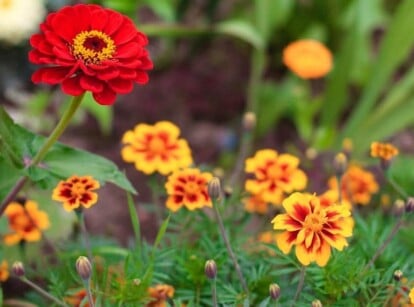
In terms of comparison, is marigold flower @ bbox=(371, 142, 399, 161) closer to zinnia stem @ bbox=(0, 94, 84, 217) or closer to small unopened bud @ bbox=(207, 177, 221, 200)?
small unopened bud @ bbox=(207, 177, 221, 200)

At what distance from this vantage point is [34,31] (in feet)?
6.50

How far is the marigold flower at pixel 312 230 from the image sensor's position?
3.01ft

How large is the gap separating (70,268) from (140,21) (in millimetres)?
1445

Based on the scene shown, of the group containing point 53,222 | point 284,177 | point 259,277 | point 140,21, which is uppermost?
point 140,21

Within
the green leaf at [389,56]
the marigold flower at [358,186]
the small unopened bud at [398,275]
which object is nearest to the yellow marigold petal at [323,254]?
the small unopened bud at [398,275]

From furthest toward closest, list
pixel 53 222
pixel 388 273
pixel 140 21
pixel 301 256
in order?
pixel 140 21 < pixel 53 222 < pixel 388 273 < pixel 301 256

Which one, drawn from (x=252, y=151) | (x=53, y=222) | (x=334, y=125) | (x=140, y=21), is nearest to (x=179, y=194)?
(x=53, y=222)

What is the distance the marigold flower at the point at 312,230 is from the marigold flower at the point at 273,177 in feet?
0.74

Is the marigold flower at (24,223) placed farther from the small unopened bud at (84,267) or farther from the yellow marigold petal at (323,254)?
the yellow marigold petal at (323,254)

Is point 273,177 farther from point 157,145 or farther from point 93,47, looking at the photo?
point 93,47

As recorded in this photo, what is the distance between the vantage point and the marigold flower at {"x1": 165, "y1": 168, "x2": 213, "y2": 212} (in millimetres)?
1108

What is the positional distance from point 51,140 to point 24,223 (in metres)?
0.22

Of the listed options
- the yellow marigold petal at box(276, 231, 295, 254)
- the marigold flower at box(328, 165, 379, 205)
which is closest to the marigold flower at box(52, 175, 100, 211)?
the yellow marigold petal at box(276, 231, 295, 254)

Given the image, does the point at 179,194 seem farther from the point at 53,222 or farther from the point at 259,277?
the point at 53,222
